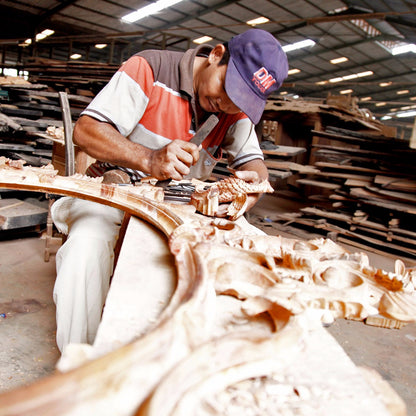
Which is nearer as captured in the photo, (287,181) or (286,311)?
(286,311)

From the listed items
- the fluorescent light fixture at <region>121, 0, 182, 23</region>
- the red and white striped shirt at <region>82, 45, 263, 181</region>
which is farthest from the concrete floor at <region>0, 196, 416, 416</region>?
the fluorescent light fixture at <region>121, 0, 182, 23</region>

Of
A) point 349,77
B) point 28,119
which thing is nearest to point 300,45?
point 349,77

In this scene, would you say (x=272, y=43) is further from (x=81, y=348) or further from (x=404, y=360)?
(x=404, y=360)

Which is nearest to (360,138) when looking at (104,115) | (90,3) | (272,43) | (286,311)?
(272,43)

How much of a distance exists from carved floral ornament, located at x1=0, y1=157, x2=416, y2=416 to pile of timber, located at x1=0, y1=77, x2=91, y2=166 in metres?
5.00

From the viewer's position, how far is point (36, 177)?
1.95 meters

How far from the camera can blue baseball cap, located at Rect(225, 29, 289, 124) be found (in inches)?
81.5

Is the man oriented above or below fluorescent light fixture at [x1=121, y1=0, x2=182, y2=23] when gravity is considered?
below

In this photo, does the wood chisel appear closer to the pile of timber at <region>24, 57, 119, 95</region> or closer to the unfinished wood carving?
the unfinished wood carving

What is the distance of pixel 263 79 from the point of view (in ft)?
7.02

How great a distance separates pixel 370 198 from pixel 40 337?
4.80m

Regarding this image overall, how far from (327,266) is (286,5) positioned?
9702 mm

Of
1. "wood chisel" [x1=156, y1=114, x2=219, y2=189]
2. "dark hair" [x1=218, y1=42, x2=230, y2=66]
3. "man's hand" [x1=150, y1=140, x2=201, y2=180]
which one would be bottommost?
"man's hand" [x1=150, y1=140, x2=201, y2=180]

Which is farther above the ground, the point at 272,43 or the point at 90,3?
the point at 90,3
